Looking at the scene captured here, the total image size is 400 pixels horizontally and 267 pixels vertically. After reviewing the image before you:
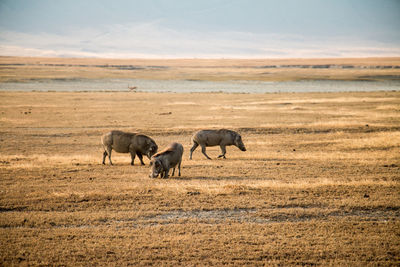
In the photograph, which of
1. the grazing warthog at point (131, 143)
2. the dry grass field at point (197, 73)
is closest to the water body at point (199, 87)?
the dry grass field at point (197, 73)

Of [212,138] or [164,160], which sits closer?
[164,160]

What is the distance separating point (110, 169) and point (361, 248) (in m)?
11.6

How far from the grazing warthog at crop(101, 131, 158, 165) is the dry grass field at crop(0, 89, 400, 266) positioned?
2.56 feet

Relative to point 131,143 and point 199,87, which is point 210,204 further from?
point 199,87

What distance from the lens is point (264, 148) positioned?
25.2m

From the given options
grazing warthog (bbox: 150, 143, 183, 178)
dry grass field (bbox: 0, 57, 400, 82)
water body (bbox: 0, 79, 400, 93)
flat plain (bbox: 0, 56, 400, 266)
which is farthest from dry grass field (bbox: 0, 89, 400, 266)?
dry grass field (bbox: 0, 57, 400, 82)

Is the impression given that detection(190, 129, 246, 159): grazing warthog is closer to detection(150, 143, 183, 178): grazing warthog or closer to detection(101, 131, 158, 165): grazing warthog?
detection(101, 131, 158, 165): grazing warthog

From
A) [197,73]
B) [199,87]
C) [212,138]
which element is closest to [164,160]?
[212,138]

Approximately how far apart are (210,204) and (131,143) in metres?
7.42

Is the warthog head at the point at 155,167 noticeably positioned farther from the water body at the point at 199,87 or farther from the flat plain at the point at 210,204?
the water body at the point at 199,87

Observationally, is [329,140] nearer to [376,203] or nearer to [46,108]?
[376,203]

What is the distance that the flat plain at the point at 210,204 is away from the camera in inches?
389

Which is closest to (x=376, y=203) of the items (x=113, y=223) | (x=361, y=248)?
(x=361, y=248)

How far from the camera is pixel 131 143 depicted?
1984 centimetres
